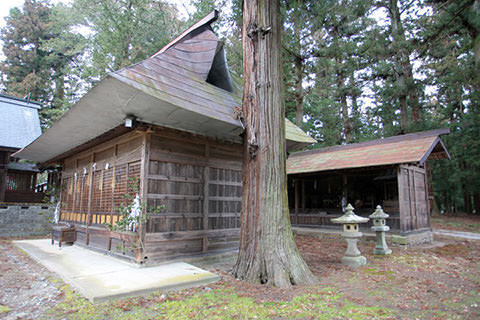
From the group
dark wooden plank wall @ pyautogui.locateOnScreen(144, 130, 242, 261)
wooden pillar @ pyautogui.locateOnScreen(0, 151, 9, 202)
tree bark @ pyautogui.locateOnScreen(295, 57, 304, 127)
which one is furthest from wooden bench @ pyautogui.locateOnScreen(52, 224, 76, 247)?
tree bark @ pyautogui.locateOnScreen(295, 57, 304, 127)

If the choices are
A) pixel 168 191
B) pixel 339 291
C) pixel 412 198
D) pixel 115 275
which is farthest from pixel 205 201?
pixel 412 198

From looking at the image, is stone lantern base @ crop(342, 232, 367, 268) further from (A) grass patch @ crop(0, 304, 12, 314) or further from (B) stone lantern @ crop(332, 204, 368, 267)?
(A) grass patch @ crop(0, 304, 12, 314)

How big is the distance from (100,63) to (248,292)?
18.0 meters

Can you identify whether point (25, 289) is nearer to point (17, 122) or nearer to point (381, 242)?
point (381, 242)

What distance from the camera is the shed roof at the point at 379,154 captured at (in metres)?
10.2

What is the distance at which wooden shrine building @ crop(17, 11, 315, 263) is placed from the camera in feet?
18.4

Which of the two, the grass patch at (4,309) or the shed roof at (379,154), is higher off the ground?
the shed roof at (379,154)

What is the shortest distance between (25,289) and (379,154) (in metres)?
11.4

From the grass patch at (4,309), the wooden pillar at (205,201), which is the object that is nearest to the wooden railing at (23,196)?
the wooden pillar at (205,201)

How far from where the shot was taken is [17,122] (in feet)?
55.0

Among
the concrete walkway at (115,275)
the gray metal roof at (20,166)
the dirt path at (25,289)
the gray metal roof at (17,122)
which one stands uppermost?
the gray metal roof at (17,122)

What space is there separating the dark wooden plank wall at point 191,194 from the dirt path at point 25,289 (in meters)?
1.83

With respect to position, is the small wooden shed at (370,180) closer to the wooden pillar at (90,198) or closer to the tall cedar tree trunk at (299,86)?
the tall cedar tree trunk at (299,86)

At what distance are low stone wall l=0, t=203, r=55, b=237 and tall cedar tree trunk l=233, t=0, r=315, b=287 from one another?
11.3 metres
